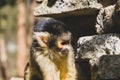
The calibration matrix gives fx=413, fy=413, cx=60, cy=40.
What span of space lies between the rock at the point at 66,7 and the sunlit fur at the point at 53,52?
Answer: 0.32ft

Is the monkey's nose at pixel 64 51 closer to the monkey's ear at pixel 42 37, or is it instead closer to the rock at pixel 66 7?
the monkey's ear at pixel 42 37

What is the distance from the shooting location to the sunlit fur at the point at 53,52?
12.7 ft

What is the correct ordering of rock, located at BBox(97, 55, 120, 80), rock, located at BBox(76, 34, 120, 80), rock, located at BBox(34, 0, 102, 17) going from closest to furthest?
rock, located at BBox(97, 55, 120, 80), rock, located at BBox(76, 34, 120, 80), rock, located at BBox(34, 0, 102, 17)

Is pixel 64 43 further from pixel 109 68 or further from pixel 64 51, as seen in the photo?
pixel 109 68

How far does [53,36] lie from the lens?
393 cm

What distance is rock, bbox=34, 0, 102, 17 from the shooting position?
12.0ft

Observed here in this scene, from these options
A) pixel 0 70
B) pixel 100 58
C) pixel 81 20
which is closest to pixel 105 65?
pixel 100 58

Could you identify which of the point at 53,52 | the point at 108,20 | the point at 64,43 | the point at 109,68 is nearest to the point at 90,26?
the point at 64,43

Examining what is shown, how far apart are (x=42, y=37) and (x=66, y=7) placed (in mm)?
369

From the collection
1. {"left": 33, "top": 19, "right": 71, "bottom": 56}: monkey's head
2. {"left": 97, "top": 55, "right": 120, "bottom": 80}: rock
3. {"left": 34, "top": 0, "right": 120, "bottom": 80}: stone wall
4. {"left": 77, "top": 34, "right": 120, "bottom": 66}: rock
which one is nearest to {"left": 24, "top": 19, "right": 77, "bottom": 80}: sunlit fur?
{"left": 33, "top": 19, "right": 71, "bottom": 56}: monkey's head

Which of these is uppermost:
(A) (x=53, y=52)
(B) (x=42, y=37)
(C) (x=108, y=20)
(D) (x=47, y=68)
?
(C) (x=108, y=20)

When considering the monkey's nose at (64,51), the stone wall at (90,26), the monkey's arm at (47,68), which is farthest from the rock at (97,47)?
the monkey's arm at (47,68)

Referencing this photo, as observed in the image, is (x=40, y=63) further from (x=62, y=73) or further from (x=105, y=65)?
(x=105, y=65)

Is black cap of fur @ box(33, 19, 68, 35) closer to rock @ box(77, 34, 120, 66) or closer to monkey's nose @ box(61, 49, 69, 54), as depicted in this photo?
monkey's nose @ box(61, 49, 69, 54)
